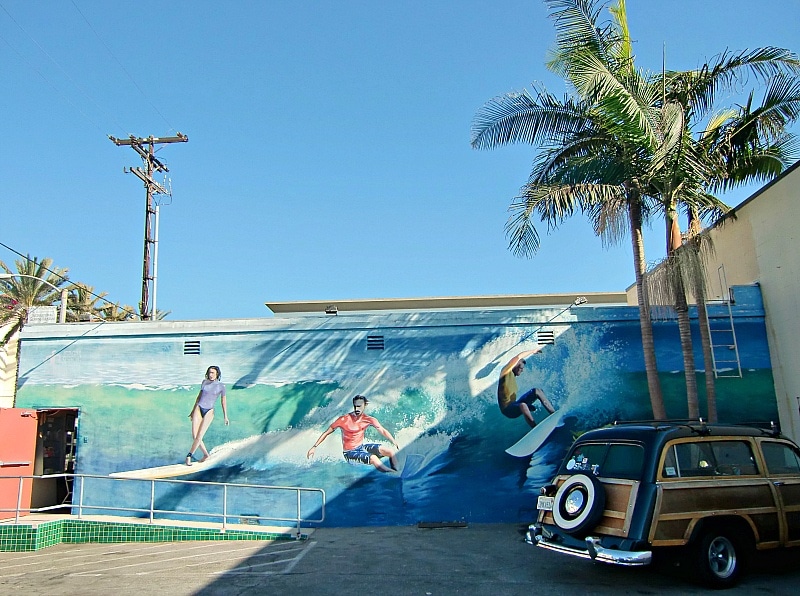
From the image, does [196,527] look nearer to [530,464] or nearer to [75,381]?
[75,381]

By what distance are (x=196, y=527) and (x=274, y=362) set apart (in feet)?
11.6

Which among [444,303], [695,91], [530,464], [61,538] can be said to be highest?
[695,91]

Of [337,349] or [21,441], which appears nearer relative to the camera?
[21,441]

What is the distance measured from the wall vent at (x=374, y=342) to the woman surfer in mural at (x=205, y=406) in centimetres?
321

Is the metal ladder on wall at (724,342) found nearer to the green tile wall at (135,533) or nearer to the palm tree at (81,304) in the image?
the green tile wall at (135,533)

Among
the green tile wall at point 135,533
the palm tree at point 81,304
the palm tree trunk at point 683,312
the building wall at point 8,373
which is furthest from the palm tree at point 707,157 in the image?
the palm tree at point 81,304

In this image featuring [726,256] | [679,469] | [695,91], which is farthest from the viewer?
[726,256]

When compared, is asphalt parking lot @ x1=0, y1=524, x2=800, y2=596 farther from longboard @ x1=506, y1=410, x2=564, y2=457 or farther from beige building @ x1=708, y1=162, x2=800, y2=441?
beige building @ x1=708, y1=162, x2=800, y2=441

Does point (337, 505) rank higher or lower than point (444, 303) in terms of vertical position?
lower

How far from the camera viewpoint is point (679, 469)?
302 inches

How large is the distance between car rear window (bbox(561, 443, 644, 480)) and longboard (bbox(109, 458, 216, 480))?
7843mm

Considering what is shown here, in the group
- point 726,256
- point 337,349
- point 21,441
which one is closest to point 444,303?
point 337,349

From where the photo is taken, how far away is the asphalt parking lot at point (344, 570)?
7910mm

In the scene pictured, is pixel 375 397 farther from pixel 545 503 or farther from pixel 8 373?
pixel 8 373
